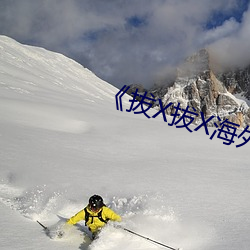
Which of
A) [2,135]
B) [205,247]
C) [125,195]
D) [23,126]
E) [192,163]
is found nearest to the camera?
[205,247]

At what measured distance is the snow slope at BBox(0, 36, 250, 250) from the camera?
478 cm

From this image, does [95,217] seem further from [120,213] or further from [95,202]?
[120,213]

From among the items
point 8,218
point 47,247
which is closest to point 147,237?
point 47,247

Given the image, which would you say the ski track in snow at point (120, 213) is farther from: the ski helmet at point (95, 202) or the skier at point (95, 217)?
the ski helmet at point (95, 202)

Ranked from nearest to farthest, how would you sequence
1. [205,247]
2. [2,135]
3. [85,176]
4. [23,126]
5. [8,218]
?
[205,247] < [8,218] < [85,176] < [2,135] < [23,126]

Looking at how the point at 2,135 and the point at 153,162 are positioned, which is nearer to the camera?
the point at 153,162

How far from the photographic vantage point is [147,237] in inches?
192

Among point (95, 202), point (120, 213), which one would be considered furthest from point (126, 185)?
point (95, 202)

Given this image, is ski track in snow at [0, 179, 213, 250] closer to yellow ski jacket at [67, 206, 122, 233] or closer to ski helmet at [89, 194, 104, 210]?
yellow ski jacket at [67, 206, 122, 233]

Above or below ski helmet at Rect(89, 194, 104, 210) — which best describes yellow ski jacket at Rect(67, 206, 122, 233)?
below

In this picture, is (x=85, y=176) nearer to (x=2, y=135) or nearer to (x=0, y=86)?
(x=2, y=135)

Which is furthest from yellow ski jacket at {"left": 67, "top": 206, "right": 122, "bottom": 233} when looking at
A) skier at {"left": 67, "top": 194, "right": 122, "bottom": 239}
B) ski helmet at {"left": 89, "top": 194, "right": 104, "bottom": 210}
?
ski helmet at {"left": 89, "top": 194, "right": 104, "bottom": 210}

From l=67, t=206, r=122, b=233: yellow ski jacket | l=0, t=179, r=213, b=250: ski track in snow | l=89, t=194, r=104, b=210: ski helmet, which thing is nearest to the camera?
l=0, t=179, r=213, b=250: ski track in snow

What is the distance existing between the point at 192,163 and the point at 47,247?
5.63m
